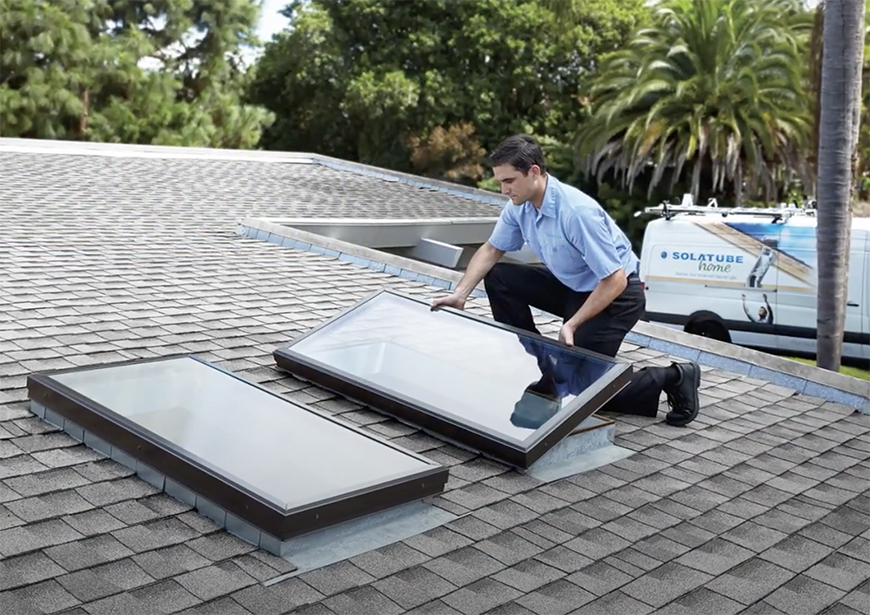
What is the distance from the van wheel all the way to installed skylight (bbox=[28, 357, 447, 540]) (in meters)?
15.1

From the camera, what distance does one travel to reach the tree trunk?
1267 cm

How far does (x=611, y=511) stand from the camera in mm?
Result: 4137

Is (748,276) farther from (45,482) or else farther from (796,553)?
(45,482)

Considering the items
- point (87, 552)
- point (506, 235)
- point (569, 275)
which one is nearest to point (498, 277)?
point (506, 235)

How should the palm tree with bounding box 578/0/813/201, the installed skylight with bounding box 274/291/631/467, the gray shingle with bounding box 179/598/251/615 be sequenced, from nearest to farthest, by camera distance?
the gray shingle with bounding box 179/598/251/615 < the installed skylight with bounding box 274/291/631/467 < the palm tree with bounding box 578/0/813/201

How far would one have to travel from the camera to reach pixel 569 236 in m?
5.27

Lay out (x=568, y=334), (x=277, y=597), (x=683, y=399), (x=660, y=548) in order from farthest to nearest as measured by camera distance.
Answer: (x=683, y=399) → (x=568, y=334) → (x=660, y=548) → (x=277, y=597)

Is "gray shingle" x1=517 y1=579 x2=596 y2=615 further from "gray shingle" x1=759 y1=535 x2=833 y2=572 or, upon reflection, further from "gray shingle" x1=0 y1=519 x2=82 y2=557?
"gray shingle" x1=0 y1=519 x2=82 y2=557

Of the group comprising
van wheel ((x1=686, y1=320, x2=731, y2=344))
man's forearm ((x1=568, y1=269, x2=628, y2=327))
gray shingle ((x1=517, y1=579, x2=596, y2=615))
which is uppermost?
man's forearm ((x1=568, y1=269, x2=628, y2=327))

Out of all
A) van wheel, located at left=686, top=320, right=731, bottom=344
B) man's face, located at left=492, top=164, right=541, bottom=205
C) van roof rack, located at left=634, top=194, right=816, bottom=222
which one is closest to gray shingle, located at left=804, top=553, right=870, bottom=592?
man's face, located at left=492, top=164, right=541, bottom=205

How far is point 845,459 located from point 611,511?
174 centimetres

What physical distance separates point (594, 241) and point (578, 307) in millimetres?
599

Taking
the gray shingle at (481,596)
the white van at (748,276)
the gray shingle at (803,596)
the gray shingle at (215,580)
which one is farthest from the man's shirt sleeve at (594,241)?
the white van at (748,276)

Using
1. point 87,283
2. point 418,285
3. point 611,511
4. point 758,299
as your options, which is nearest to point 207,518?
point 611,511
